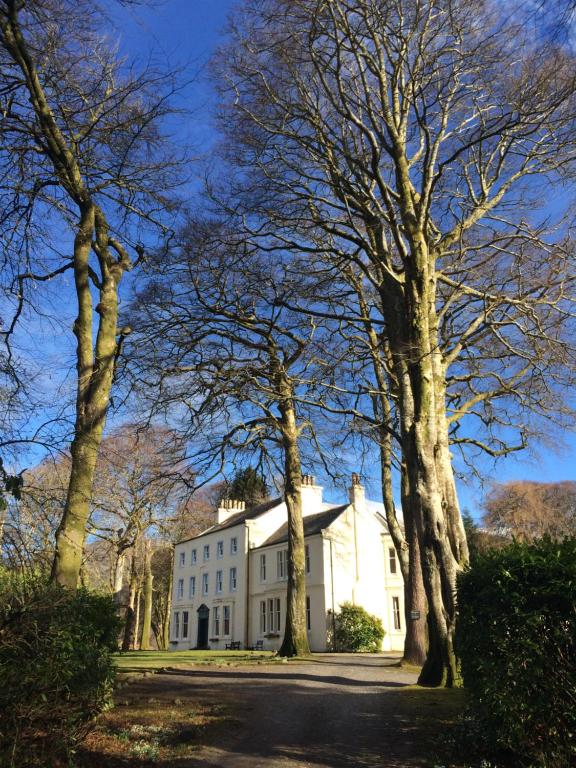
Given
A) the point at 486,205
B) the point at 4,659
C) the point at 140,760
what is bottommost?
the point at 140,760

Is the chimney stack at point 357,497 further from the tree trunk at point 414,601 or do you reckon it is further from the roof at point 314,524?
the tree trunk at point 414,601

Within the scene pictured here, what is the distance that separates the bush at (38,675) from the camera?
4520 millimetres

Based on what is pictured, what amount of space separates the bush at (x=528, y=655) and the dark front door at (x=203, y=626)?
40766 mm

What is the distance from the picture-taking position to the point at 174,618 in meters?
48.3

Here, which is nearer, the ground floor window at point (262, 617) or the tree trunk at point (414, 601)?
the tree trunk at point (414, 601)

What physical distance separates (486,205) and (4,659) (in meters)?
12.8

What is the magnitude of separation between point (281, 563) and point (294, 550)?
17645 mm

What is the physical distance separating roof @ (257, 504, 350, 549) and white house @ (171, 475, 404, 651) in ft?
0.35

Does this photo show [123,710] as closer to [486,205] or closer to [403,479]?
[403,479]

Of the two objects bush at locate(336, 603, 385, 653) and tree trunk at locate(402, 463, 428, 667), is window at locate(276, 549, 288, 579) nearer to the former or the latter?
bush at locate(336, 603, 385, 653)

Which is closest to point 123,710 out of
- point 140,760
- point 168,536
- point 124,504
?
point 140,760

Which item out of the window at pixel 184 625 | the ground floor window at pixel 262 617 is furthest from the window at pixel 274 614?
the window at pixel 184 625

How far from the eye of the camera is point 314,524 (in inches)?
1468

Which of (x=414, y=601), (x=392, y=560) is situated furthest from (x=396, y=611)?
(x=414, y=601)
